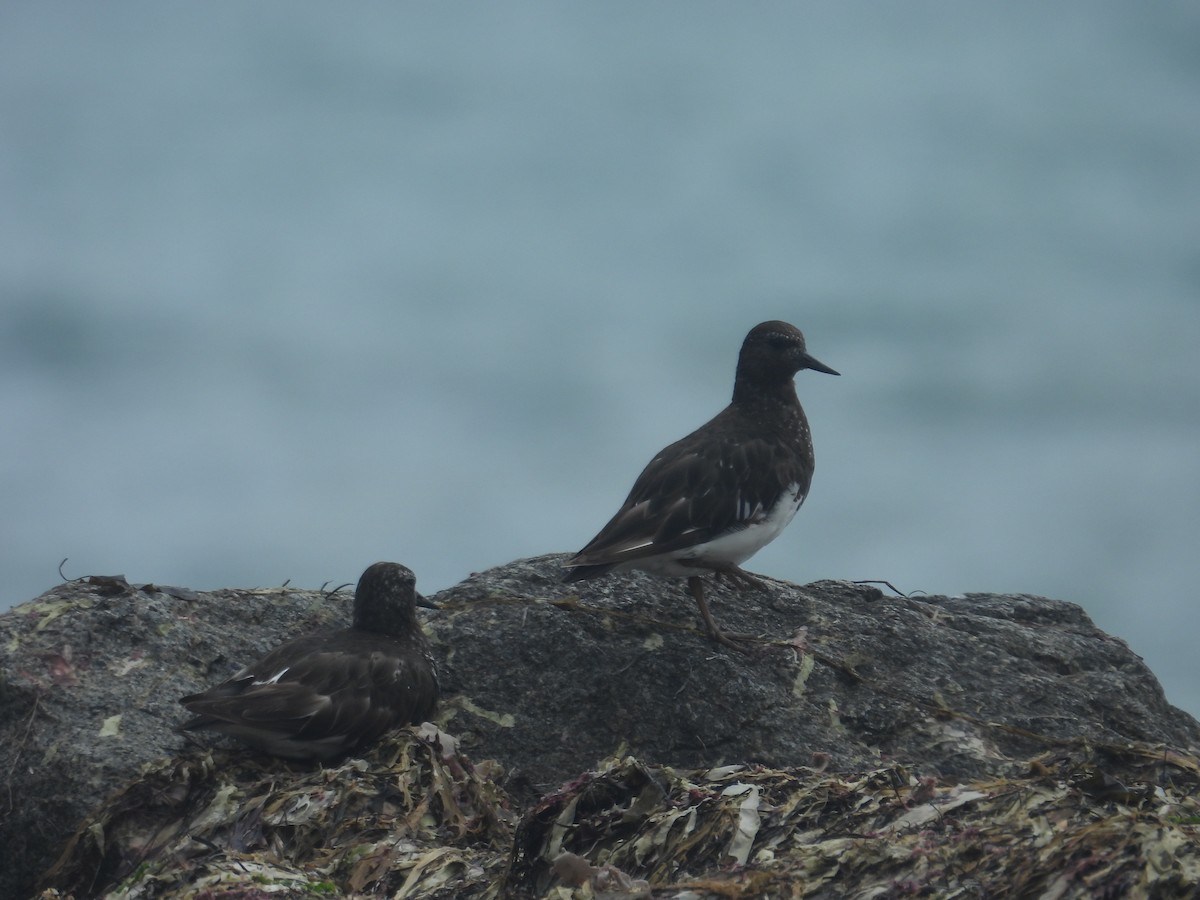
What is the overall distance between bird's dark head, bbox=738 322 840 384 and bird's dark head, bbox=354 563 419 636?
3.17 meters

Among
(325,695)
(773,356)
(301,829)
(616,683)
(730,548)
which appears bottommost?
(301,829)

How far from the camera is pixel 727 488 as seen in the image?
Answer: 9.02 m

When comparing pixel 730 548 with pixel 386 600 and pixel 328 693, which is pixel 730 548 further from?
pixel 328 693

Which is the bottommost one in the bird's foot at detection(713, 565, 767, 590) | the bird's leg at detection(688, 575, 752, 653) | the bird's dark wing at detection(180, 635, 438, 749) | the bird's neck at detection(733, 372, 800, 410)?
the bird's dark wing at detection(180, 635, 438, 749)

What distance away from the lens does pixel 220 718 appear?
7156mm

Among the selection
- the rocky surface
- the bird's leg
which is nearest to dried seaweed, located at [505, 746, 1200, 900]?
the rocky surface

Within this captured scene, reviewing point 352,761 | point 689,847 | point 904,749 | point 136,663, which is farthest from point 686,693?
point 136,663

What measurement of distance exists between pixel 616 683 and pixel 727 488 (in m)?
1.69

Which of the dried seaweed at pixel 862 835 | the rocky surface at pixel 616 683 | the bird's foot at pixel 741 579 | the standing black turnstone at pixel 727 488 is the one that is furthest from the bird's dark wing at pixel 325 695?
the bird's foot at pixel 741 579

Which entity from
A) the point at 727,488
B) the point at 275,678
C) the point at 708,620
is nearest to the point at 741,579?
the point at 727,488

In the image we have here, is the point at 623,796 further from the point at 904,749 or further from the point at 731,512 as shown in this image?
the point at 731,512

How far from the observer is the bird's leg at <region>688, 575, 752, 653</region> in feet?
26.8

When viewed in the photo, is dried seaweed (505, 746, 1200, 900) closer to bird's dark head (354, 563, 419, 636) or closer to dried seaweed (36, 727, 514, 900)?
dried seaweed (36, 727, 514, 900)

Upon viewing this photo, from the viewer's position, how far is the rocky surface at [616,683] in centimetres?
726
